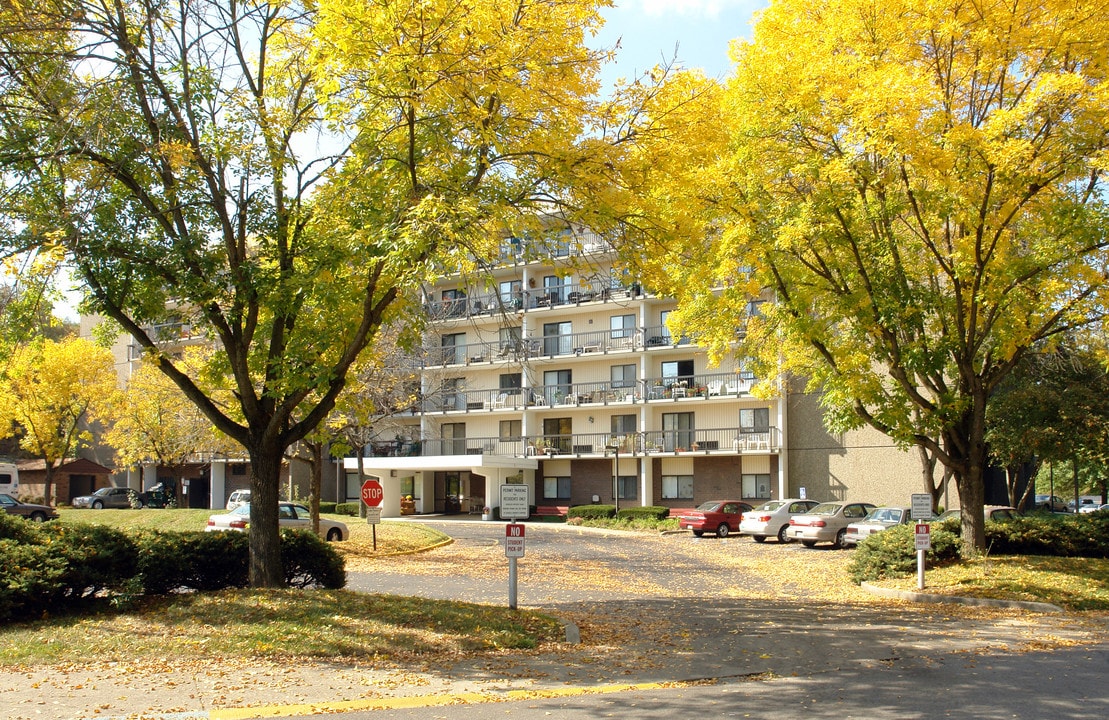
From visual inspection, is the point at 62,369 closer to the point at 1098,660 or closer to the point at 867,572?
the point at 867,572

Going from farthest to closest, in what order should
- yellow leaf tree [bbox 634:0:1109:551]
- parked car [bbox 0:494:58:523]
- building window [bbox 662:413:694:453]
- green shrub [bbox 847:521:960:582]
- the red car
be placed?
1. building window [bbox 662:413:694:453]
2. parked car [bbox 0:494:58:523]
3. the red car
4. green shrub [bbox 847:521:960:582]
5. yellow leaf tree [bbox 634:0:1109:551]

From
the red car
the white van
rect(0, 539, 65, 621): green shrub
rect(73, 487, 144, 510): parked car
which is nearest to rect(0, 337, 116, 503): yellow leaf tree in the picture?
the white van

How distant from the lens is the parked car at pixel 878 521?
84.8 ft

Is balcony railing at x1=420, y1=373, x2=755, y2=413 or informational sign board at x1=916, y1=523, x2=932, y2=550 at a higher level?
balcony railing at x1=420, y1=373, x2=755, y2=413

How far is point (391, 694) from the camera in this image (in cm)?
832

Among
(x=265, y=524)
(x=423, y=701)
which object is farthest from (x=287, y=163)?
(x=423, y=701)

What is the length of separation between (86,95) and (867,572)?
1573 cm

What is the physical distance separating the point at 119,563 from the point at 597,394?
35.0 meters

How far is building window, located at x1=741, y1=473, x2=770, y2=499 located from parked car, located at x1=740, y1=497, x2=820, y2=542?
10.7 metres

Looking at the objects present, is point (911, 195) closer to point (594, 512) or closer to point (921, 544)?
point (921, 544)

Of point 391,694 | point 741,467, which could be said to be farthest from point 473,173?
point 741,467

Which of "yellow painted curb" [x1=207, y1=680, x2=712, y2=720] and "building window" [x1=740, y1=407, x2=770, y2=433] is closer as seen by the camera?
"yellow painted curb" [x1=207, y1=680, x2=712, y2=720]

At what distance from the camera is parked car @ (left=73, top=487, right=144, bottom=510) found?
51.5 meters

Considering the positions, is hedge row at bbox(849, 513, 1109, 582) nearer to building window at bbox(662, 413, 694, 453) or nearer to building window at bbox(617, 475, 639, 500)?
building window at bbox(662, 413, 694, 453)
